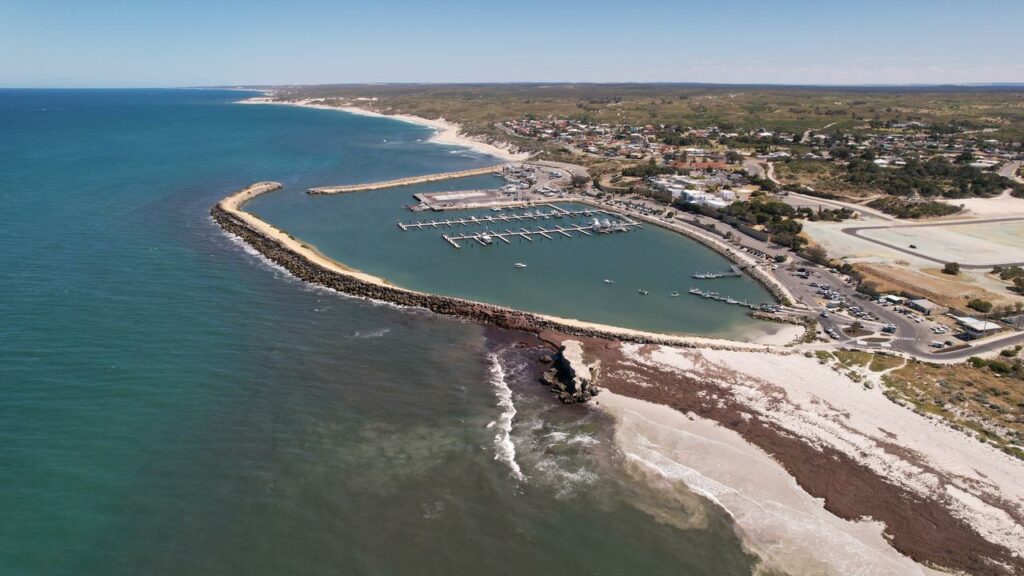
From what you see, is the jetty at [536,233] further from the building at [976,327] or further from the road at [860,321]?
the building at [976,327]

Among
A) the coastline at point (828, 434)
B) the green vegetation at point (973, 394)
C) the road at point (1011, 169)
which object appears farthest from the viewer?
the road at point (1011, 169)

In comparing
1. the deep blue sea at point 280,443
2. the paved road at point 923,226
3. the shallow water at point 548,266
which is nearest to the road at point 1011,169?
the paved road at point 923,226

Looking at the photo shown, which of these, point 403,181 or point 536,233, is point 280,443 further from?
point 403,181

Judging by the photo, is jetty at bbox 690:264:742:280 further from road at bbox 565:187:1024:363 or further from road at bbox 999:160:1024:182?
road at bbox 999:160:1024:182

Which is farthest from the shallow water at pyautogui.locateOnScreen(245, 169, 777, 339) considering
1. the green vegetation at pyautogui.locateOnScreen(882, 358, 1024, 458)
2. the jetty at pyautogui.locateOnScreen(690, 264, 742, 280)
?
the green vegetation at pyautogui.locateOnScreen(882, 358, 1024, 458)

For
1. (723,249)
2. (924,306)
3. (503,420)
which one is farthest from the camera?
(723,249)

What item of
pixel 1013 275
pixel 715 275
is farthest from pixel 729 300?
pixel 1013 275
